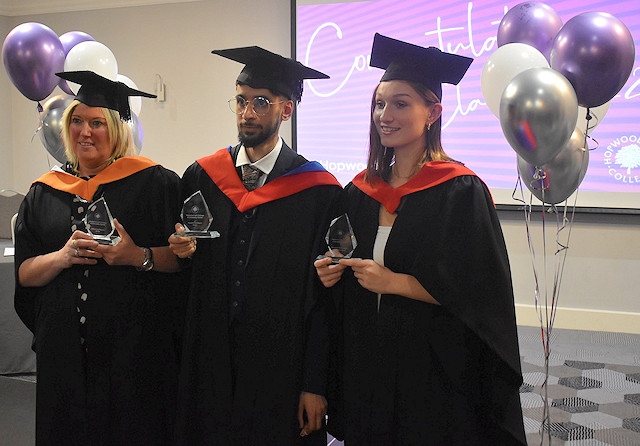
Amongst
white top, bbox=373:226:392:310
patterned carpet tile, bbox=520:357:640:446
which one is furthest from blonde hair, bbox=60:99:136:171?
patterned carpet tile, bbox=520:357:640:446

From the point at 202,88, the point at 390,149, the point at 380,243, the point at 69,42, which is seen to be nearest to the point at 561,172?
the point at 390,149

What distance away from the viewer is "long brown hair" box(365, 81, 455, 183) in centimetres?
209

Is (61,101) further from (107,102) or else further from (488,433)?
(488,433)

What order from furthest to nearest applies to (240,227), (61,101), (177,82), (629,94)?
(177,82) < (629,94) < (61,101) < (240,227)

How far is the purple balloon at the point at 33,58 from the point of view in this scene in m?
3.48

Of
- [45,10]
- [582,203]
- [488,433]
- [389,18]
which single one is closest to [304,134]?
[389,18]

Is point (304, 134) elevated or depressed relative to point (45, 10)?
depressed

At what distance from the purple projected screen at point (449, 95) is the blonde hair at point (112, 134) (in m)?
3.89

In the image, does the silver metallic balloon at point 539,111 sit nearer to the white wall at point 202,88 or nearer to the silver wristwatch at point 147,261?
the silver wristwatch at point 147,261

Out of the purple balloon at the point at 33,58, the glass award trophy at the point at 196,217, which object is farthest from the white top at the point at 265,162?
the purple balloon at the point at 33,58

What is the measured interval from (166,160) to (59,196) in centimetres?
477

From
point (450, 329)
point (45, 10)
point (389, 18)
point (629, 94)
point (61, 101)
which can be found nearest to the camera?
point (450, 329)

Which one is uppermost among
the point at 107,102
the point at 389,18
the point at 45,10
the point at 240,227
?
the point at 45,10

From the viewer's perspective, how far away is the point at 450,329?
2.03 metres
